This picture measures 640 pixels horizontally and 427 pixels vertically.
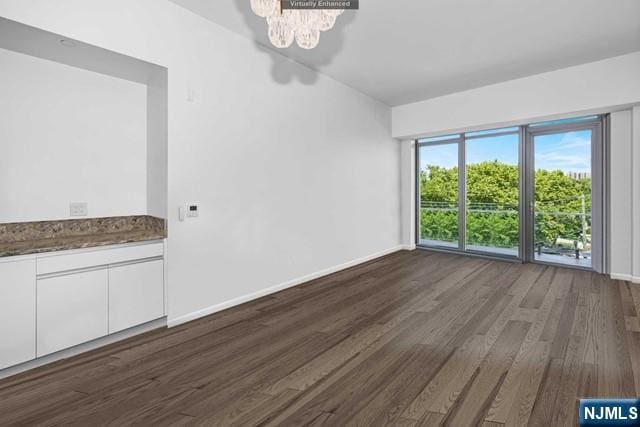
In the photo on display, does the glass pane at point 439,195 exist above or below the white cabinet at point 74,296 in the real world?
above

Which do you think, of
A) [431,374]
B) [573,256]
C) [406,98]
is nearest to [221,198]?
[431,374]

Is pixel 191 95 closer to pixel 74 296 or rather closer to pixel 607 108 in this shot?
pixel 74 296

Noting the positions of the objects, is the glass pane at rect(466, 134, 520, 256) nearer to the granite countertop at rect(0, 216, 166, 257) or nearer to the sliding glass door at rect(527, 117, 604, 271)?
the sliding glass door at rect(527, 117, 604, 271)

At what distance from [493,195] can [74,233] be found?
634cm

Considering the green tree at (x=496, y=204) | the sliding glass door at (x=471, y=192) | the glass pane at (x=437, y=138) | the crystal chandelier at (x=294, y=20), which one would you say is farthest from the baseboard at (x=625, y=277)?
the crystal chandelier at (x=294, y=20)

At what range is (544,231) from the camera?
5879mm

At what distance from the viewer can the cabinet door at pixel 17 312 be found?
7.62ft

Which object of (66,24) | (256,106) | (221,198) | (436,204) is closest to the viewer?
(66,24)

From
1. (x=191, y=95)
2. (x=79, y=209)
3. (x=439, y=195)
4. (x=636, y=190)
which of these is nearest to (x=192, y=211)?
(x=79, y=209)

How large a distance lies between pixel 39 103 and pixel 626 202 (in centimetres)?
689

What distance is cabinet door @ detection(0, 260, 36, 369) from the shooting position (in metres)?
2.32

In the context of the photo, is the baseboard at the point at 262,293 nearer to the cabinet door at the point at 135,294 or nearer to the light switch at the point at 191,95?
the cabinet door at the point at 135,294

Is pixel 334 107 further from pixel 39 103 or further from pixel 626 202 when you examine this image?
pixel 626 202

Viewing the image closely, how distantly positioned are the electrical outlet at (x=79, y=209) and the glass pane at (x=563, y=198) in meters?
6.40
